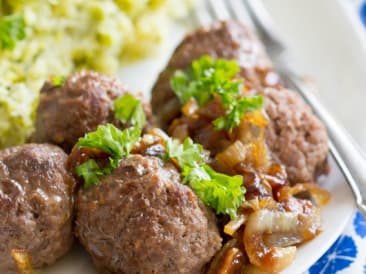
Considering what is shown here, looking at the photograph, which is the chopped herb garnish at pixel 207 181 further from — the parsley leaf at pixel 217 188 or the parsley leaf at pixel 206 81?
the parsley leaf at pixel 206 81

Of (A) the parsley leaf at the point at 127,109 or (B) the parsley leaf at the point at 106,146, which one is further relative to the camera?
(A) the parsley leaf at the point at 127,109

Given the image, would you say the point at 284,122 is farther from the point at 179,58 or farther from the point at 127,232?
the point at 127,232

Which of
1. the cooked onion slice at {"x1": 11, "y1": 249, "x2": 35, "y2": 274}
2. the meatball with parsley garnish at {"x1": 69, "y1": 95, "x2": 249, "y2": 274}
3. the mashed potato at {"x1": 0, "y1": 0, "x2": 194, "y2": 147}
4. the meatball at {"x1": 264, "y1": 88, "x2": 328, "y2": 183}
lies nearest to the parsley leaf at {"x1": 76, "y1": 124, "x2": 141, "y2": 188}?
the meatball with parsley garnish at {"x1": 69, "y1": 95, "x2": 249, "y2": 274}

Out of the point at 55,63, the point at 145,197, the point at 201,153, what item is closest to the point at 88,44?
the point at 55,63

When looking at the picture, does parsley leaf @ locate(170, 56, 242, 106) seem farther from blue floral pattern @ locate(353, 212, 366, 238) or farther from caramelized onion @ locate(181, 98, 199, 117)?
blue floral pattern @ locate(353, 212, 366, 238)

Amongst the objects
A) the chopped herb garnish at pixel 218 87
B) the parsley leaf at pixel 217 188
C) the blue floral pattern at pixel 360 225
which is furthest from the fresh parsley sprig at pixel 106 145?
the blue floral pattern at pixel 360 225
